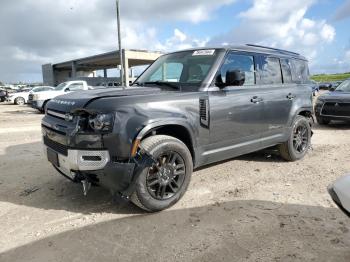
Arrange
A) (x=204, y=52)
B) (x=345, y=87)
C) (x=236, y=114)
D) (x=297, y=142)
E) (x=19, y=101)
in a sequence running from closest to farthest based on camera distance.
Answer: (x=236, y=114) < (x=204, y=52) < (x=297, y=142) < (x=345, y=87) < (x=19, y=101)

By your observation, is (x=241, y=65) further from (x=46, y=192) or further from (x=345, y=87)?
(x=345, y=87)

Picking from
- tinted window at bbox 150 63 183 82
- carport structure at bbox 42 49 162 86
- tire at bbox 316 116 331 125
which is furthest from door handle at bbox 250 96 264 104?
carport structure at bbox 42 49 162 86

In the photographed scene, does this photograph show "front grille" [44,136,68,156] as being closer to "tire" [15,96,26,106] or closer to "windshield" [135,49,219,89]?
"windshield" [135,49,219,89]

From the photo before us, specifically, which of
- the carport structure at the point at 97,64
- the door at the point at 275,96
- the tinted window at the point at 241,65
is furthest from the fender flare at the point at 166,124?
the carport structure at the point at 97,64

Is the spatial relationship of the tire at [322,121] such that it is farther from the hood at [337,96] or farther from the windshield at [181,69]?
the windshield at [181,69]

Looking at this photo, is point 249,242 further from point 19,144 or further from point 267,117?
point 19,144

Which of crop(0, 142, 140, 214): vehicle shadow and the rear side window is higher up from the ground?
the rear side window

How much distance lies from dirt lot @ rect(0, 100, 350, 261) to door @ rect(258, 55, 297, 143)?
0.65 m

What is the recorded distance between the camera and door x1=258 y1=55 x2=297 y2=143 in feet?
17.8

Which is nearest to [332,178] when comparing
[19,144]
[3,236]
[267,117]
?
[267,117]

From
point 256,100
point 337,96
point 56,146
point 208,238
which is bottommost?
point 208,238

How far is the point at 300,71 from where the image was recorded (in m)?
6.56

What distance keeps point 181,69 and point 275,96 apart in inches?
66.5

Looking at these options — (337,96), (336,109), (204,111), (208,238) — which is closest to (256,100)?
(204,111)
